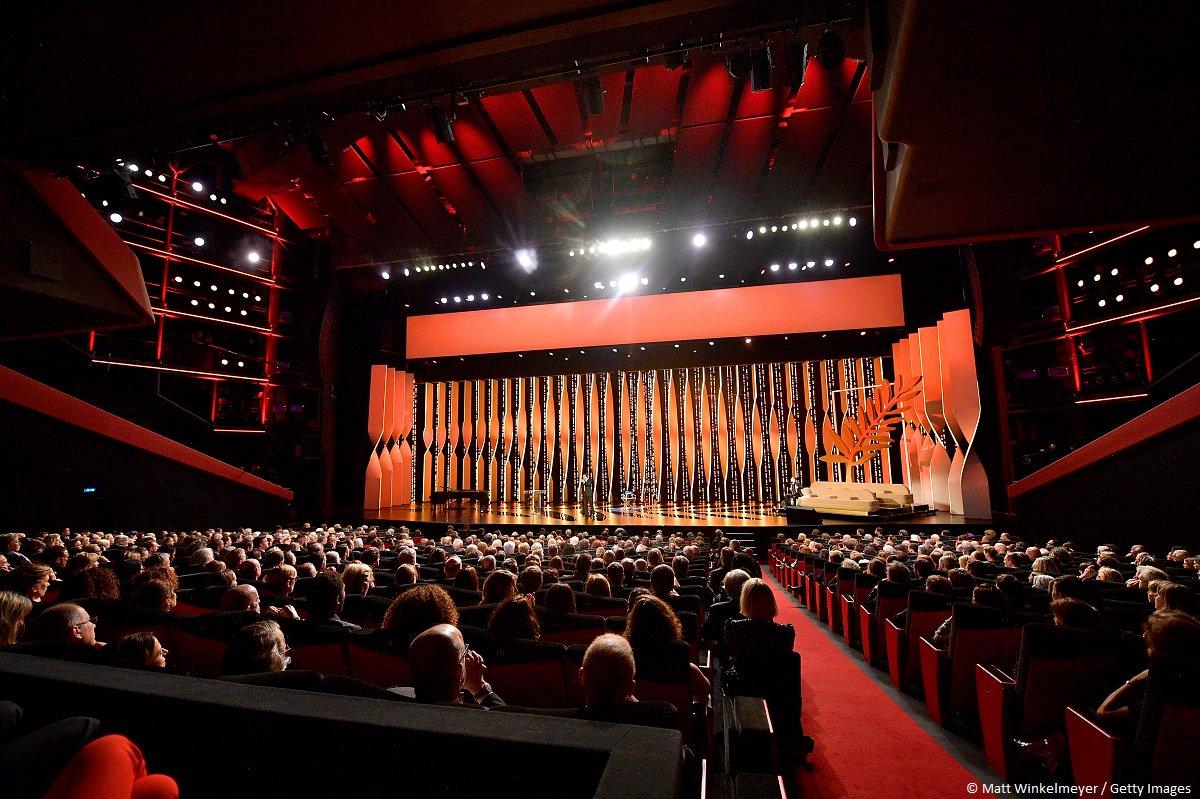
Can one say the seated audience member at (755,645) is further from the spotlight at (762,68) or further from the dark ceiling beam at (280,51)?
the spotlight at (762,68)

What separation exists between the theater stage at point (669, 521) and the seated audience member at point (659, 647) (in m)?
9.63

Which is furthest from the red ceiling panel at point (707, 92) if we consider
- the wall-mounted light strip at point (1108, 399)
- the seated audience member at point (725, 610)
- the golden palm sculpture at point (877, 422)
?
the wall-mounted light strip at point (1108, 399)

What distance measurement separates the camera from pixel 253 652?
2201 millimetres

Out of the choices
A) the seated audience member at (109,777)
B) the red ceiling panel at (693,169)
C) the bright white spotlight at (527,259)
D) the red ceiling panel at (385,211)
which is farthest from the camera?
the bright white spotlight at (527,259)

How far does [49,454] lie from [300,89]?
35.4ft

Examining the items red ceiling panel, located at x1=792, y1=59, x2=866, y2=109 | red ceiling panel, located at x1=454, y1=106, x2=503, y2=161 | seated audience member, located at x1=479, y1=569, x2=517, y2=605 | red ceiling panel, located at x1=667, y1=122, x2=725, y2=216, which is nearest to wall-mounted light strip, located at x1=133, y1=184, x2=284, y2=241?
red ceiling panel, located at x1=454, y1=106, x2=503, y2=161

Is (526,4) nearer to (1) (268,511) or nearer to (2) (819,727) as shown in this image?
(2) (819,727)

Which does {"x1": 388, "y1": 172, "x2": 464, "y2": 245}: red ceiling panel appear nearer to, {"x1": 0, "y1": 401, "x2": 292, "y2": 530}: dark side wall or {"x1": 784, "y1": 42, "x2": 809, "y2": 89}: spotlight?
{"x1": 0, "y1": 401, "x2": 292, "y2": 530}: dark side wall

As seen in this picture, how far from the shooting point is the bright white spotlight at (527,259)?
14.9 m

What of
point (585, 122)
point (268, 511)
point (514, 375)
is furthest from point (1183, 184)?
point (268, 511)

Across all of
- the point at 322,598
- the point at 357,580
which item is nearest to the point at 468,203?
the point at 357,580

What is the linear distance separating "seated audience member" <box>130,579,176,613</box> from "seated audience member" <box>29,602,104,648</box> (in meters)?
1.05

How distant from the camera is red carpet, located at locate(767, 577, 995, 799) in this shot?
9.31 feet

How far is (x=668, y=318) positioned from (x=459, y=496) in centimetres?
852
